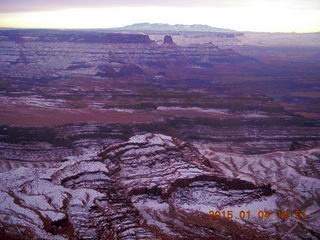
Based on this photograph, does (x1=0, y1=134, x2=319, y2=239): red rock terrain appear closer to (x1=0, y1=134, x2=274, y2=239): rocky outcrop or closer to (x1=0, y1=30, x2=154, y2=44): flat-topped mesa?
(x1=0, y1=134, x2=274, y2=239): rocky outcrop

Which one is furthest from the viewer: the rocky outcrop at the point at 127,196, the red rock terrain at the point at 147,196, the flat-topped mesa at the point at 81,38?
the flat-topped mesa at the point at 81,38

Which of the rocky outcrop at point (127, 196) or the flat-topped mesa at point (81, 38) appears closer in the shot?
the rocky outcrop at point (127, 196)

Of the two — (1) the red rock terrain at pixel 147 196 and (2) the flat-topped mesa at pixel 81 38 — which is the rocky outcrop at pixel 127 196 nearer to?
(1) the red rock terrain at pixel 147 196

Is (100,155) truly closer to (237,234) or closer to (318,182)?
(237,234)

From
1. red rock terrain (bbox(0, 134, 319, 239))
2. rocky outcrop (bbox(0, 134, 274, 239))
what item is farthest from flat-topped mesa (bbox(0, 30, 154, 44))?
rocky outcrop (bbox(0, 134, 274, 239))

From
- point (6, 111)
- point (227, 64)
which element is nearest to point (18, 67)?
point (6, 111)

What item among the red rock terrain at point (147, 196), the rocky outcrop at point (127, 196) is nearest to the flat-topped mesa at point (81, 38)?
the red rock terrain at point (147, 196)

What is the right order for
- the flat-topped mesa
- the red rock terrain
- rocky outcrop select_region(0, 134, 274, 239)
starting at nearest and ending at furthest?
rocky outcrop select_region(0, 134, 274, 239) → the red rock terrain → the flat-topped mesa

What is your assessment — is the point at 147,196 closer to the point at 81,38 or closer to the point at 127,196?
the point at 127,196
